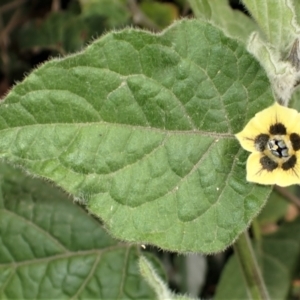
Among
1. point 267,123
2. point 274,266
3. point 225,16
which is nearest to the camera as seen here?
point 267,123

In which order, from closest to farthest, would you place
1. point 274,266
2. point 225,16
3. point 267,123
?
point 267,123, point 225,16, point 274,266

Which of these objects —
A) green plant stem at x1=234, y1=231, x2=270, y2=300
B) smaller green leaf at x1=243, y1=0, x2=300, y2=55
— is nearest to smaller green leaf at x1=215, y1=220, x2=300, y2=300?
green plant stem at x1=234, y1=231, x2=270, y2=300

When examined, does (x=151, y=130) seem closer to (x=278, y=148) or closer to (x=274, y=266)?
(x=278, y=148)

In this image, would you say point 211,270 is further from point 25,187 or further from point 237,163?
point 237,163

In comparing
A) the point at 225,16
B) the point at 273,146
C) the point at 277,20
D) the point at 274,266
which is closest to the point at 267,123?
the point at 273,146

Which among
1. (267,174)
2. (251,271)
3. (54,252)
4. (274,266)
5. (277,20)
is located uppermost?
(277,20)

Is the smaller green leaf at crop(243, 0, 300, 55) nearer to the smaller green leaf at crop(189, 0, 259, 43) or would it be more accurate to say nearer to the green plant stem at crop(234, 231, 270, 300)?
the smaller green leaf at crop(189, 0, 259, 43)
